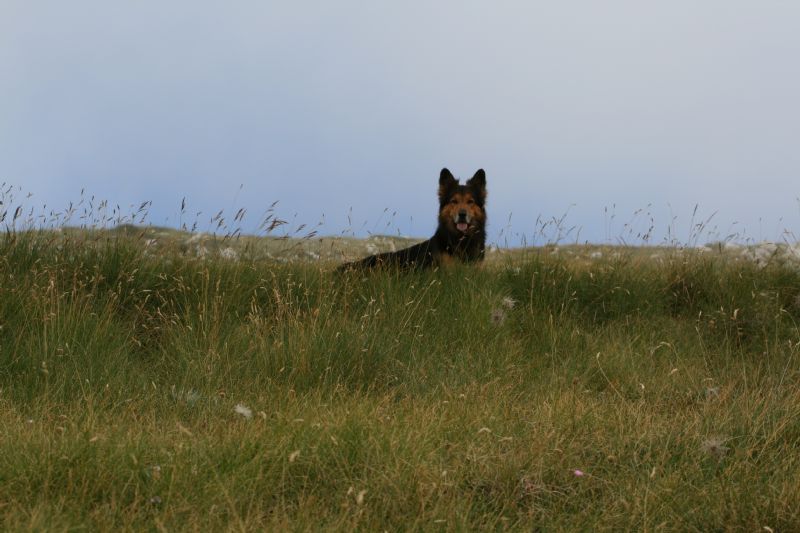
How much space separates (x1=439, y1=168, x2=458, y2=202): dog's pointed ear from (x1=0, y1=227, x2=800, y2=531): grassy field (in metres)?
1.22

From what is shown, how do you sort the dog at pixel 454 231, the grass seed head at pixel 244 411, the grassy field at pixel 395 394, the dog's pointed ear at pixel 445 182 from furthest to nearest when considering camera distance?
the dog's pointed ear at pixel 445 182, the dog at pixel 454 231, the grass seed head at pixel 244 411, the grassy field at pixel 395 394

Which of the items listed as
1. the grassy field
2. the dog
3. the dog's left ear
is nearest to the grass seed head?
the grassy field

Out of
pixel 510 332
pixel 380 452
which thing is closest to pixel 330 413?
pixel 380 452

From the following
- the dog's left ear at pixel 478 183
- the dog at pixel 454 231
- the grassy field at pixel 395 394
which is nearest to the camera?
the grassy field at pixel 395 394

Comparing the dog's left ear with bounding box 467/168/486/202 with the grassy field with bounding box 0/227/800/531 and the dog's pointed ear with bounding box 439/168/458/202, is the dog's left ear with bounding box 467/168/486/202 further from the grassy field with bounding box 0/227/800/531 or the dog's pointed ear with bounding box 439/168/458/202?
the grassy field with bounding box 0/227/800/531

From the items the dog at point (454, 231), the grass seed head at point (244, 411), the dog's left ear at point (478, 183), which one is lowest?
the grass seed head at point (244, 411)

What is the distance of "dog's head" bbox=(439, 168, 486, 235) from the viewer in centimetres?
1000

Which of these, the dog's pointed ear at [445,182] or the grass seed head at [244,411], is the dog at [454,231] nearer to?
the dog's pointed ear at [445,182]

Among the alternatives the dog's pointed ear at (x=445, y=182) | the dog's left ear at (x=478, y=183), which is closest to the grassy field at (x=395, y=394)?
the dog's left ear at (x=478, y=183)

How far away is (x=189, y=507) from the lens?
369cm

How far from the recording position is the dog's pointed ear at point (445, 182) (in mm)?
10555

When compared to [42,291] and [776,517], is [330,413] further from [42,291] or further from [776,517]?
[42,291]

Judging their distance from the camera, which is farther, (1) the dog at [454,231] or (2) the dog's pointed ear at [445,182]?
(2) the dog's pointed ear at [445,182]

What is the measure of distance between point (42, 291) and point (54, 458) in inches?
153
